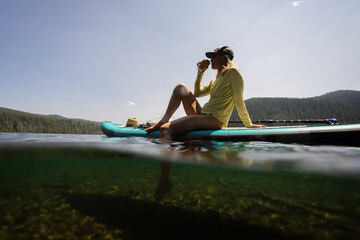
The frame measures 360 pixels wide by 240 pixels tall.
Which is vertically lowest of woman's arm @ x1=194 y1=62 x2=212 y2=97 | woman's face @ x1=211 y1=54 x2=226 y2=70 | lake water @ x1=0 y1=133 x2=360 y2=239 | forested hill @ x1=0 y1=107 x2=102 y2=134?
lake water @ x1=0 y1=133 x2=360 y2=239

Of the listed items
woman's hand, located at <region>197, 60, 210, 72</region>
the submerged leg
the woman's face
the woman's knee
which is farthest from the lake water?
woman's hand, located at <region>197, 60, 210, 72</region>

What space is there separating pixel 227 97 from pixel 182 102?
4.63 feet

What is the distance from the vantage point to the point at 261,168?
81.7 inches

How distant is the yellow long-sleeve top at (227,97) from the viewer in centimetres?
402

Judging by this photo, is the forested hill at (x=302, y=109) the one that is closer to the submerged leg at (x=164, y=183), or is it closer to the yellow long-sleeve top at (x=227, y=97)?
the yellow long-sleeve top at (x=227, y=97)

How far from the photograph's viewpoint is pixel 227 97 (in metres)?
4.32

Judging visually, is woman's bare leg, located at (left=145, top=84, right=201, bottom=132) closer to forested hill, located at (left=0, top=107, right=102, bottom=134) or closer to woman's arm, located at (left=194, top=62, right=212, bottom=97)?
woman's arm, located at (left=194, top=62, right=212, bottom=97)

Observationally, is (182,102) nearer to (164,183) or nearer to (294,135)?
(294,135)

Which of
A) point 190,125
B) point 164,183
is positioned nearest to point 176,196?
point 164,183

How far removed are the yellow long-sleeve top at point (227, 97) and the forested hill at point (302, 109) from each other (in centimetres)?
8181

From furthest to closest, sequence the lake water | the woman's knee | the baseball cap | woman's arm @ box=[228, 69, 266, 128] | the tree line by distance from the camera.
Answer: the tree line < the woman's knee < the baseball cap < woman's arm @ box=[228, 69, 266, 128] < the lake water

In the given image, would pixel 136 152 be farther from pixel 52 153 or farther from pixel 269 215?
pixel 269 215

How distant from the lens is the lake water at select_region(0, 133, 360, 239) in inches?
43.7

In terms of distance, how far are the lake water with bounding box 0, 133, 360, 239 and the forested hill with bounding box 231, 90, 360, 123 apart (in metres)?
84.1
